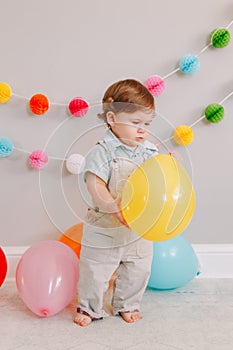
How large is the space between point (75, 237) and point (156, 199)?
1.52 feet

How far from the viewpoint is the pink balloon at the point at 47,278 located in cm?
158

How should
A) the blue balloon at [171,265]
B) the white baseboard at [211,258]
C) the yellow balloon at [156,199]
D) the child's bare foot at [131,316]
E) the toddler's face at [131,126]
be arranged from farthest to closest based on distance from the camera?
the white baseboard at [211,258] < the blue balloon at [171,265] < the child's bare foot at [131,316] < the toddler's face at [131,126] < the yellow balloon at [156,199]

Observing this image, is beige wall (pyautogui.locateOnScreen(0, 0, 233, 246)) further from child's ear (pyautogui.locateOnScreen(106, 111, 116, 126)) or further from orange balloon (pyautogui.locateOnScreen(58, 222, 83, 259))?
child's ear (pyautogui.locateOnScreen(106, 111, 116, 126))

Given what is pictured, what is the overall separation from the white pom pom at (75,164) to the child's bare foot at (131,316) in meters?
0.50

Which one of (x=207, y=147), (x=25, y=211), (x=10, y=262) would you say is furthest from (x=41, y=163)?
(x=207, y=147)

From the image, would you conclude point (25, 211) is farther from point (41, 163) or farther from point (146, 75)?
point (146, 75)

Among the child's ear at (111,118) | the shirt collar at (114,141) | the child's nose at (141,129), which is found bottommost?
the shirt collar at (114,141)

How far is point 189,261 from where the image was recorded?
5.87 feet

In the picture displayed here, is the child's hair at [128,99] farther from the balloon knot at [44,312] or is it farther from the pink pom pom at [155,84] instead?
the balloon knot at [44,312]

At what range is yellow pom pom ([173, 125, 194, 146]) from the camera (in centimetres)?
190

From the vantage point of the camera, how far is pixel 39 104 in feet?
6.17

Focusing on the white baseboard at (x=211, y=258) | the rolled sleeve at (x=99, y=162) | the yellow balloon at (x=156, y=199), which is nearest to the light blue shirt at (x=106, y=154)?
the rolled sleeve at (x=99, y=162)

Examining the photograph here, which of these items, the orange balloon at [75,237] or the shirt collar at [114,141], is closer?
the shirt collar at [114,141]

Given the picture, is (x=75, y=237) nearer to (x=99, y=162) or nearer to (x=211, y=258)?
(x=99, y=162)
